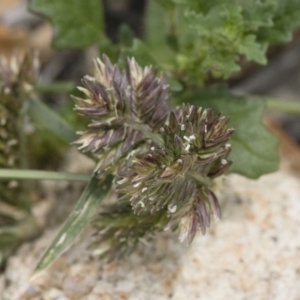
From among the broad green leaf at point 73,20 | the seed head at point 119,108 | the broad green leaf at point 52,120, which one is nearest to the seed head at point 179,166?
the seed head at point 119,108

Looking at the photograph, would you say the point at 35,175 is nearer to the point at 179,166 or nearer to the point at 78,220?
the point at 78,220

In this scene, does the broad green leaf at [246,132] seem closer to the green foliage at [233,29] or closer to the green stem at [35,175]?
the green foliage at [233,29]

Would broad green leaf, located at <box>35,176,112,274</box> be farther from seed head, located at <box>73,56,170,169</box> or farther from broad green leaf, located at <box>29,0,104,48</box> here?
broad green leaf, located at <box>29,0,104,48</box>

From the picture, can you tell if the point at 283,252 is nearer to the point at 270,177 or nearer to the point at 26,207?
the point at 270,177

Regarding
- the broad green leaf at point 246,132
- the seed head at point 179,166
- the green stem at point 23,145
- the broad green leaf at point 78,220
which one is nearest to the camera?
the seed head at point 179,166

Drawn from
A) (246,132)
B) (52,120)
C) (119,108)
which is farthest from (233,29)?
(52,120)
